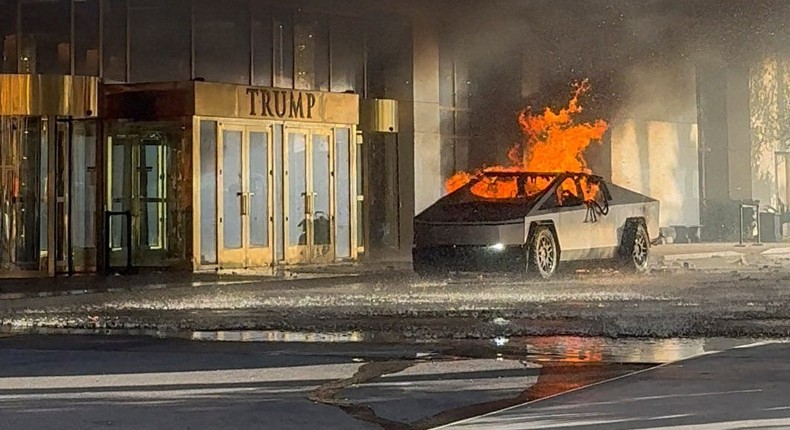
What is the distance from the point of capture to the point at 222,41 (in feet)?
87.7

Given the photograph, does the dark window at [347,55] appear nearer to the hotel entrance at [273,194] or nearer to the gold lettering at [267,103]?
the hotel entrance at [273,194]

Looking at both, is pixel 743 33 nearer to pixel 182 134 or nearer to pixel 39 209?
pixel 182 134

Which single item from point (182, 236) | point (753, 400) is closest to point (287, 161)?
point (182, 236)

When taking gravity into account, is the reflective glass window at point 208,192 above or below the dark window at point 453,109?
below

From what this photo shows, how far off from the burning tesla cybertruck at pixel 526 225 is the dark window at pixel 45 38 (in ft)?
27.9

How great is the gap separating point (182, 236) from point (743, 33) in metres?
19.0

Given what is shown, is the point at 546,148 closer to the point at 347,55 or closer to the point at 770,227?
the point at 347,55

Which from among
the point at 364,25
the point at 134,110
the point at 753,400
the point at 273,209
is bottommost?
the point at 753,400

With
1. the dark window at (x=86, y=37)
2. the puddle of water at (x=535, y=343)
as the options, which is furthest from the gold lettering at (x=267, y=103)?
the puddle of water at (x=535, y=343)

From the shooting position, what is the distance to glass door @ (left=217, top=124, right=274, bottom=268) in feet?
81.8

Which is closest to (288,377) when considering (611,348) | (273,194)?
(611,348)

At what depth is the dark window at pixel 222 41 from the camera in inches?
1038

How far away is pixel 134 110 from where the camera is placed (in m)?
24.1

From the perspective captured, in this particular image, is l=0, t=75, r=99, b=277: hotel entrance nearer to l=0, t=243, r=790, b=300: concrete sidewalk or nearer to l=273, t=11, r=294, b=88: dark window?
l=0, t=243, r=790, b=300: concrete sidewalk
